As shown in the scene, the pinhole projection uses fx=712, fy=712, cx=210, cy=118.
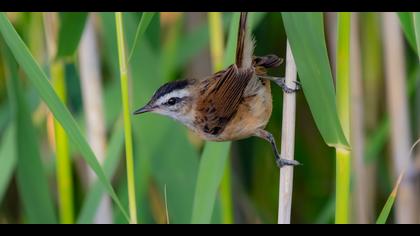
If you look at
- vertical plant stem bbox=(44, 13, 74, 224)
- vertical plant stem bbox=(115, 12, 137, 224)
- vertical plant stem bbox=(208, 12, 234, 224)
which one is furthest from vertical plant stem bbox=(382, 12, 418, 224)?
vertical plant stem bbox=(115, 12, 137, 224)

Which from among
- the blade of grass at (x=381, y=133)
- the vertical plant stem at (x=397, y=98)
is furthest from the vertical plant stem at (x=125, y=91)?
the blade of grass at (x=381, y=133)

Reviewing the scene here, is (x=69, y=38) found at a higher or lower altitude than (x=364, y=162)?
higher

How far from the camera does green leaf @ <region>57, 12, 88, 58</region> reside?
1.59 m

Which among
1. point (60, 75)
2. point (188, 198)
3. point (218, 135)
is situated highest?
point (60, 75)

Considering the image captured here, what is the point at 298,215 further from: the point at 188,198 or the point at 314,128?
the point at 188,198

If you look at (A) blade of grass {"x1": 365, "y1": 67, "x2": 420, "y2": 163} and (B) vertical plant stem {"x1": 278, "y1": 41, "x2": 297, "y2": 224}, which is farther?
(A) blade of grass {"x1": 365, "y1": 67, "x2": 420, "y2": 163}

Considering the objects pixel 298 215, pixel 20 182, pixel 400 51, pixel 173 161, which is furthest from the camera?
pixel 298 215

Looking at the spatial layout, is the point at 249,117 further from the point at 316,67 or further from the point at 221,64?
the point at 316,67

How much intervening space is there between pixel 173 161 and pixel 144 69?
0.27m

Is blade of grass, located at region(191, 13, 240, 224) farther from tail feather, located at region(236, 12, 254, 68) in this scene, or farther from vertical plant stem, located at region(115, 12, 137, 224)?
vertical plant stem, located at region(115, 12, 137, 224)

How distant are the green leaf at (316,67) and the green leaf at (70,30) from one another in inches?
20.9

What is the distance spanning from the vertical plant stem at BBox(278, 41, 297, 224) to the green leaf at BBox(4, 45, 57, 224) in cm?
71
